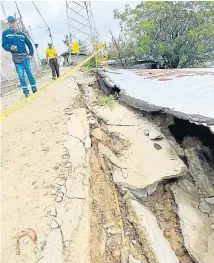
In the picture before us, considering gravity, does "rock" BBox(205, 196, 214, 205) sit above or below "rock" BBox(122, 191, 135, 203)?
below

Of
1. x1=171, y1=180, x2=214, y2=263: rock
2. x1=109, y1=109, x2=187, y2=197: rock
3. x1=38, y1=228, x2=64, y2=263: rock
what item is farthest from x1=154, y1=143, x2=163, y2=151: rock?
x1=38, y1=228, x2=64, y2=263: rock

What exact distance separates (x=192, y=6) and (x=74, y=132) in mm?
11540

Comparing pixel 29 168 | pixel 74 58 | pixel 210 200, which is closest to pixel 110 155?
pixel 29 168

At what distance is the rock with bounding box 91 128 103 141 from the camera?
3410 millimetres

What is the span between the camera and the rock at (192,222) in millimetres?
2410

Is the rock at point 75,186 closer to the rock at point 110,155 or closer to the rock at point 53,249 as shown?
the rock at point 53,249

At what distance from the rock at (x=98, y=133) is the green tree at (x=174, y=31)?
9.54m

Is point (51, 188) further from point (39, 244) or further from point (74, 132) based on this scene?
point (74, 132)

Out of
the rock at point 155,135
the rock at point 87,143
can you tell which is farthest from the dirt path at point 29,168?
the rock at point 155,135

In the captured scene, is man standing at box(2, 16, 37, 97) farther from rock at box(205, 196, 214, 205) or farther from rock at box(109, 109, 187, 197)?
rock at box(205, 196, 214, 205)

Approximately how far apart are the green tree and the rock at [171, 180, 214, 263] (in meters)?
10.3

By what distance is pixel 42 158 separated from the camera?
9.66ft

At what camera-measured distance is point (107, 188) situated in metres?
2.73

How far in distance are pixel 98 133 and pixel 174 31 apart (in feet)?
36.2
